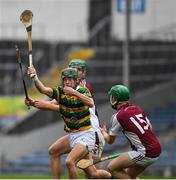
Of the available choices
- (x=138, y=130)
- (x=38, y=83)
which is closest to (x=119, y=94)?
(x=138, y=130)

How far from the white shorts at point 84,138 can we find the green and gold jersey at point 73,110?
0.21ft

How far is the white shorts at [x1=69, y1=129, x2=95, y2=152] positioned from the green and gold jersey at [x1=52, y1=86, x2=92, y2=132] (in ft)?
0.21

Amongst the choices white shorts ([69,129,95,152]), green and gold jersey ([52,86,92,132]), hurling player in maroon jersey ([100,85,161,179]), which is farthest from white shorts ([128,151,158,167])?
green and gold jersey ([52,86,92,132])

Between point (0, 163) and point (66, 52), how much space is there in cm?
419

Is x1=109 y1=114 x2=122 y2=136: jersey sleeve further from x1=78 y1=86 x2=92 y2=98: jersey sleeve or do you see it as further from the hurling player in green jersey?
x1=78 y1=86 x2=92 y2=98: jersey sleeve

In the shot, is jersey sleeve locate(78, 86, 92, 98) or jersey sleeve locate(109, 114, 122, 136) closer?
jersey sleeve locate(109, 114, 122, 136)

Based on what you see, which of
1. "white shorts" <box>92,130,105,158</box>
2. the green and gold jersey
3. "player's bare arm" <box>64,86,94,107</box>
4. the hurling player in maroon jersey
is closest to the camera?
Answer: the hurling player in maroon jersey

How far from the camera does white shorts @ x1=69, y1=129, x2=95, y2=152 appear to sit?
1819cm

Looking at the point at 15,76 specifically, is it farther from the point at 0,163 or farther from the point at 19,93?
the point at 0,163

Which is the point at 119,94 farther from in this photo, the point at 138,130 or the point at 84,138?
the point at 84,138

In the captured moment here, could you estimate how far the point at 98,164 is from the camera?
18969 millimetres

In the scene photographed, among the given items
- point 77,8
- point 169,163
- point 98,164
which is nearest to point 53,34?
point 77,8

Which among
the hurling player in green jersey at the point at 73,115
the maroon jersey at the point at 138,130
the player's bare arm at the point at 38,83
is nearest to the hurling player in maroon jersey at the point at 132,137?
the maroon jersey at the point at 138,130

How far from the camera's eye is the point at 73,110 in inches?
710
